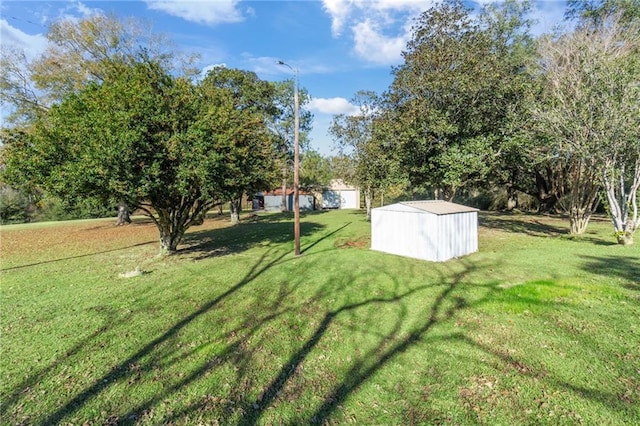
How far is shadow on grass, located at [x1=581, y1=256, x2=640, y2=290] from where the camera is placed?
5.99 meters

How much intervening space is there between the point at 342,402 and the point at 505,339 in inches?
94.7

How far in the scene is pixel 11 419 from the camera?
9.20ft

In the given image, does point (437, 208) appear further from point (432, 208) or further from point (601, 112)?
point (601, 112)

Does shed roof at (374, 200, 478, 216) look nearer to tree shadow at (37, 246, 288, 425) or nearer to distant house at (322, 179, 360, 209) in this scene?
tree shadow at (37, 246, 288, 425)

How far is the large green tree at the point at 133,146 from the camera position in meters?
6.92

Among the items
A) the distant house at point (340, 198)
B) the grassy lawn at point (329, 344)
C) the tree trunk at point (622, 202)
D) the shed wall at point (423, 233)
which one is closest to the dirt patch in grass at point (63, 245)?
the grassy lawn at point (329, 344)

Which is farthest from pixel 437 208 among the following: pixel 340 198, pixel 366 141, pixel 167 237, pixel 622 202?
pixel 340 198

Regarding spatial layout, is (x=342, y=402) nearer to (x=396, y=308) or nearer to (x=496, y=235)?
(x=396, y=308)

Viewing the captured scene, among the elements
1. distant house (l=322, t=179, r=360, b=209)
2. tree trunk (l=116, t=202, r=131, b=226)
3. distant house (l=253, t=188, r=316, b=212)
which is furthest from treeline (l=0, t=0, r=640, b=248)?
distant house (l=322, t=179, r=360, b=209)

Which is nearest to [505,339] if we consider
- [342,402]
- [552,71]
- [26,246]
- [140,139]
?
[342,402]

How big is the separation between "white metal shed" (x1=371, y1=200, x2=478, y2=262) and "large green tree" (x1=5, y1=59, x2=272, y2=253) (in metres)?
4.68

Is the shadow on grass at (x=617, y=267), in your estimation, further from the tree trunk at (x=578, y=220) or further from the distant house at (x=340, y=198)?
the distant house at (x=340, y=198)

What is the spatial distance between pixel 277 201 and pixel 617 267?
106 ft

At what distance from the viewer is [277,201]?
37.0m
